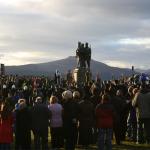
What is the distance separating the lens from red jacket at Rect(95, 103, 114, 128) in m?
16.9

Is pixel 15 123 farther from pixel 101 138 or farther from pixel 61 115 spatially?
pixel 101 138

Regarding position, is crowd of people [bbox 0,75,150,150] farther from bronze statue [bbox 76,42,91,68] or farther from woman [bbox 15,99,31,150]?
bronze statue [bbox 76,42,91,68]

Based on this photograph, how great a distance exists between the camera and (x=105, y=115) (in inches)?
668

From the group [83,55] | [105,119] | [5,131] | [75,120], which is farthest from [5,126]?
[83,55]

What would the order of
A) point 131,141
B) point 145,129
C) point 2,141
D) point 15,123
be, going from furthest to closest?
point 131,141 < point 145,129 < point 15,123 < point 2,141

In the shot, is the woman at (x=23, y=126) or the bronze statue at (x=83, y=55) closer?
the woman at (x=23, y=126)

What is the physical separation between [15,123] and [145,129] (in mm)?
4207

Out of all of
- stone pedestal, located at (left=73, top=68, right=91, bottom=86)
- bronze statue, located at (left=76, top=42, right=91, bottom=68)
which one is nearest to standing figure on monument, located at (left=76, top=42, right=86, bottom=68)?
bronze statue, located at (left=76, top=42, right=91, bottom=68)

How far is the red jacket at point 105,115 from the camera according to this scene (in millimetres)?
16859

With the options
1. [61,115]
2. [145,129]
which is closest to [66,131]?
[61,115]

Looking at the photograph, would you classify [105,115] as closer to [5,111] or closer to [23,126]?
[23,126]

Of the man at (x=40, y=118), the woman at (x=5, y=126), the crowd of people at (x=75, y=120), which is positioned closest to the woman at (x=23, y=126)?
the crowd of people at (x=75, y=120)

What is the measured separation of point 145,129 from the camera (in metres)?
19.0

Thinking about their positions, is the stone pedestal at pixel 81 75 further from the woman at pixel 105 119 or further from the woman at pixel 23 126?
the woman at pixel 105 119
